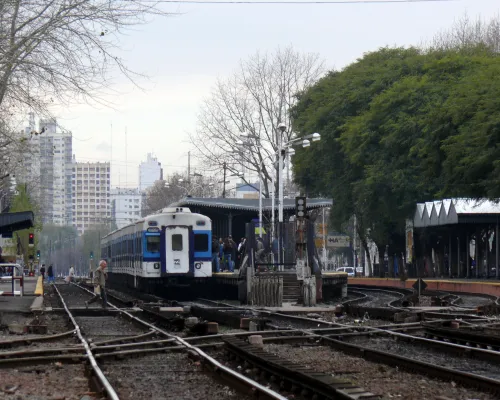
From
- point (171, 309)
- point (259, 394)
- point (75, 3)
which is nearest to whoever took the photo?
point (259, 394)

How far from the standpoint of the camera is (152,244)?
36312mm

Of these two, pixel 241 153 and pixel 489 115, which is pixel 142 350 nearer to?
pixel 489 115

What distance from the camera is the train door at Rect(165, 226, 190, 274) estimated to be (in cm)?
3619

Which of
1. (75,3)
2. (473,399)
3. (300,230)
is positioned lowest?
(473,399)

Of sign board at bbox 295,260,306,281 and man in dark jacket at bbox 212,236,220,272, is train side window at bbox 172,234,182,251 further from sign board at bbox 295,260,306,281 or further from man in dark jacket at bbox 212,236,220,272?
sign board at bbox 295,260,306,281

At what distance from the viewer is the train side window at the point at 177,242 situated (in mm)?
36312

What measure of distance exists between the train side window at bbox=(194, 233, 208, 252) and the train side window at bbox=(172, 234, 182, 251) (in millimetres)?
582

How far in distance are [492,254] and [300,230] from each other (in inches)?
962

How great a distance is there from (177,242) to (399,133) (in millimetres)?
21492

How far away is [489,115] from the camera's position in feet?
135

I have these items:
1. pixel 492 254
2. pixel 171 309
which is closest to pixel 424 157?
pixel 492 254

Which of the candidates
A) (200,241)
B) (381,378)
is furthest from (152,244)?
(381,378)

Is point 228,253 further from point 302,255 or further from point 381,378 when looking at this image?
point 381,378

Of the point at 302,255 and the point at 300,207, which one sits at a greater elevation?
the point at 300,207
